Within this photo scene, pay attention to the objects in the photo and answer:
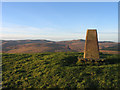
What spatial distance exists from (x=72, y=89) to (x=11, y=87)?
5054 millimetres

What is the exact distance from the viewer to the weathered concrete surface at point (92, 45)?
498 inches

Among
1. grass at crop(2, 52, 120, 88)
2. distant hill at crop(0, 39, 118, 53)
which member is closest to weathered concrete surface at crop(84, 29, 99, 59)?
grass at crop(2, 52, 120, 88)

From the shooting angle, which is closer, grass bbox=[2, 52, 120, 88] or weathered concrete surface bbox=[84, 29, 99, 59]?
grass bbox=[2, 52, 120, 88]

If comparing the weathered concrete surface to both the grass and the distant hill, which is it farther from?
the distant hill

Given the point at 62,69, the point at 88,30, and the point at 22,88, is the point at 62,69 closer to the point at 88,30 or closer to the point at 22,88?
the point at 22,88

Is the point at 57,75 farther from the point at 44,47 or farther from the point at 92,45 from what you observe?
the point at 44,47

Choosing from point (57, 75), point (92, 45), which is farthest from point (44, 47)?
point (57, 75)

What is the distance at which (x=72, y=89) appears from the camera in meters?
8.66

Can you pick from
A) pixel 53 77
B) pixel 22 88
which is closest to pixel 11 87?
pixel 22 88

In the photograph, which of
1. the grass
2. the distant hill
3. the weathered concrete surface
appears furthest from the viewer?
the distant hill

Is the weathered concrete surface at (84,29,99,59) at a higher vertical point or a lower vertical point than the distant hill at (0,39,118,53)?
higher

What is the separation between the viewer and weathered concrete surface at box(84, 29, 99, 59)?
12648 millimetres

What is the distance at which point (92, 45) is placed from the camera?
1266 centimetres

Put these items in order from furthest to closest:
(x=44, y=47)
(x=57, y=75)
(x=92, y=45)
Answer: (x=44, y=47) < (x=92, y=45) < (x=57, y=75)
